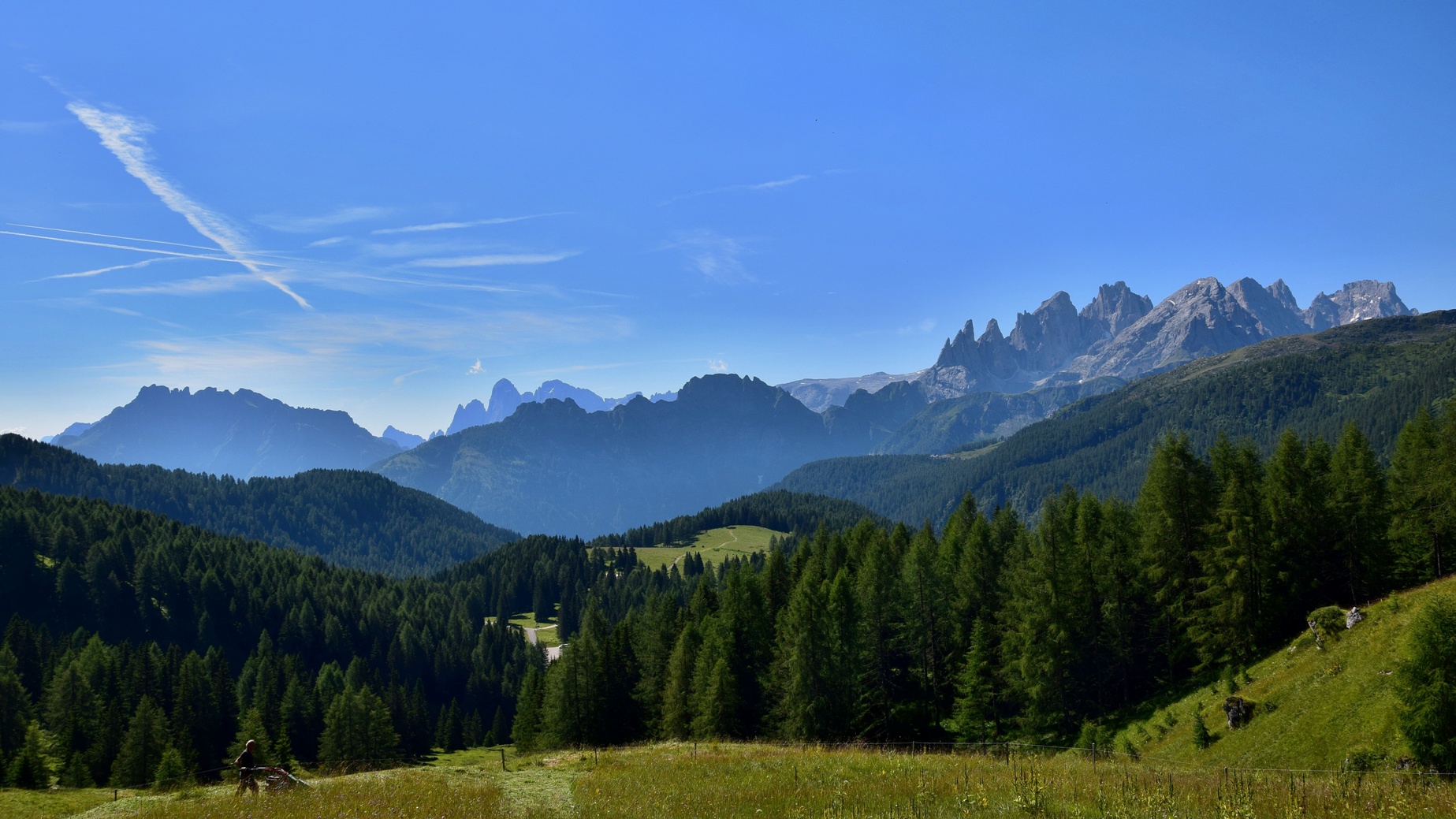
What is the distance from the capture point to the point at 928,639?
60219mm

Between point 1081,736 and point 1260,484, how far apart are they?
21537mm

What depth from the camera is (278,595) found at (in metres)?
152

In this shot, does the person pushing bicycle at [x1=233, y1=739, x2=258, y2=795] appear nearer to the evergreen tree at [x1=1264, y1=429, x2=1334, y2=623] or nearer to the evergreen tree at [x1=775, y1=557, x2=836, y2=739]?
the evergreen tree at [x1=775, y1=557, x2=836, y2=739]

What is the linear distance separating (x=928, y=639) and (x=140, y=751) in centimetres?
8267

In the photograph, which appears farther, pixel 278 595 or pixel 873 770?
pixel 278 595

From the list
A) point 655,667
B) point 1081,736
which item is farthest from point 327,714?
point 1081,736

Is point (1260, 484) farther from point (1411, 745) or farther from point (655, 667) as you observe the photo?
point (655, 667)

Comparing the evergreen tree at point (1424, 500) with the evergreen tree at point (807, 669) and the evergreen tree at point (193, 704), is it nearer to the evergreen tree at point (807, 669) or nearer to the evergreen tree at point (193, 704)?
the evergreen tree at point (807, 669)

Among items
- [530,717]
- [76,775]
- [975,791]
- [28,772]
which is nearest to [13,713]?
[76,775]

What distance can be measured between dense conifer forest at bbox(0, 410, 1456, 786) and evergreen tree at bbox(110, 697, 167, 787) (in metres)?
0.23

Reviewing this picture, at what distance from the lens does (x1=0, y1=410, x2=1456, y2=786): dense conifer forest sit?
152ft

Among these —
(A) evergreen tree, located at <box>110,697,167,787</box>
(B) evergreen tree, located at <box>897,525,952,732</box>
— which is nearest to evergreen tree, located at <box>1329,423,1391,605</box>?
(B) evergreen tree, located at <box>897,525,952,732</box>

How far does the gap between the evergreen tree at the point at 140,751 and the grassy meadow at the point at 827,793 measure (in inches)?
2262

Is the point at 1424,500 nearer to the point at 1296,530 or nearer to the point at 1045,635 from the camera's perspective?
the point at 1296,530
